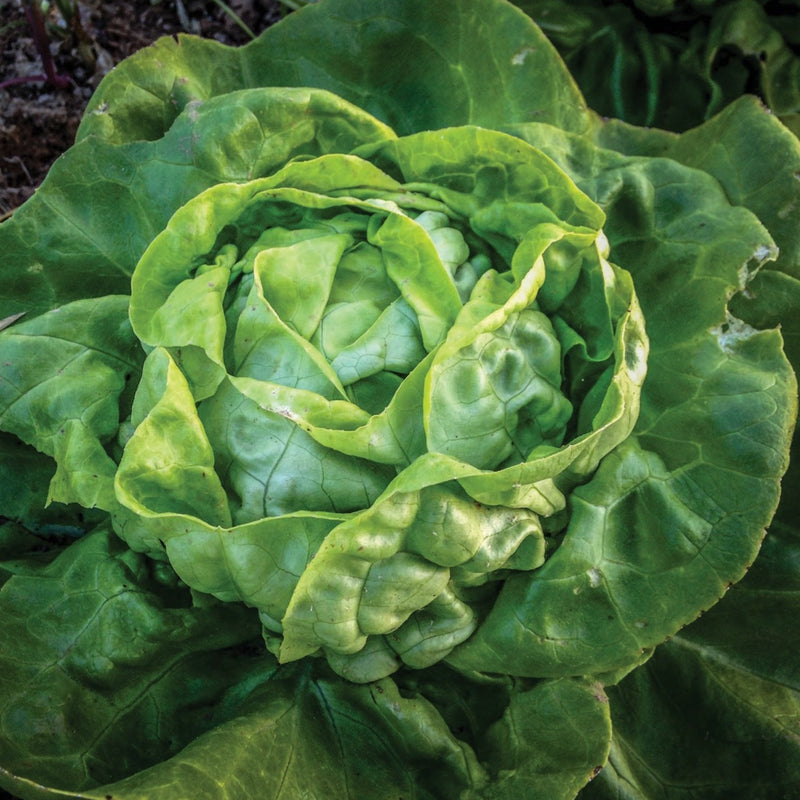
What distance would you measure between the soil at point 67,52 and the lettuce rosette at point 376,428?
1356 mm

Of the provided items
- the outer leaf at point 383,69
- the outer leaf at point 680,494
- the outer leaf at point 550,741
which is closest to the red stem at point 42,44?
the outer leaf at point 383,69

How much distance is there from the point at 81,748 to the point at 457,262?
1.62 metres

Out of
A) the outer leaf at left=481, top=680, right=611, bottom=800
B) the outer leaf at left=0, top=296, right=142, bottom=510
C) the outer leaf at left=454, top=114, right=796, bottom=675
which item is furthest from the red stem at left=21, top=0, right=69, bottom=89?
the outer leaf at left=481, top=680, right=611, bottom=800

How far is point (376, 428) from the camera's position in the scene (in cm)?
207

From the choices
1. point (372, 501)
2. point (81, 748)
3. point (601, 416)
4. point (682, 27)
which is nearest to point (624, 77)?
point (682, 27)

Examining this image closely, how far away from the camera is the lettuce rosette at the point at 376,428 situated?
2.14 meters

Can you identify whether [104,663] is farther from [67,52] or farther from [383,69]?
[67,52]

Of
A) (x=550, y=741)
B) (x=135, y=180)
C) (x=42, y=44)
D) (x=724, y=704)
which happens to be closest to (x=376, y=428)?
(x=550, y=741)

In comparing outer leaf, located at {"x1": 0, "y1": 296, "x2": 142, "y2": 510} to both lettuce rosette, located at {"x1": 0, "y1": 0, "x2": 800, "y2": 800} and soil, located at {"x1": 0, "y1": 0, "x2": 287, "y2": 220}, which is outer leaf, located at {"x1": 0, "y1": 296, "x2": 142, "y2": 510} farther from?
soil, located at {"x1": 0, "y1": 0, "x2": 287, "y2": 220}

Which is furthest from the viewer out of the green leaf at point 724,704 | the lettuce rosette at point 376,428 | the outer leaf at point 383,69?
the outer leaf at point 383,69

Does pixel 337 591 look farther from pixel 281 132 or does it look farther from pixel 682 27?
pixel 682 27

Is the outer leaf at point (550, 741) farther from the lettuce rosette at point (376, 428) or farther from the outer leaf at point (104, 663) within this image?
the outer leaf at point (104, 663)

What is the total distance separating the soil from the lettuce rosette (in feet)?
4.45

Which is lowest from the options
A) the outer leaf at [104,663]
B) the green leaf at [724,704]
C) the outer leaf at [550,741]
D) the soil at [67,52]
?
the green leaf at [724,704]
